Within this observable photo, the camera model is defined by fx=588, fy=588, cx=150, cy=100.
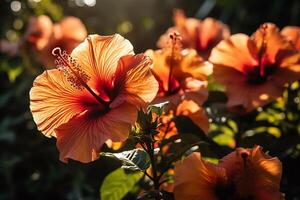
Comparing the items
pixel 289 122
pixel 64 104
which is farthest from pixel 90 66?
pixel 289 122

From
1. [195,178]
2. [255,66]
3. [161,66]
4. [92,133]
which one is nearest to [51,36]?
[161,66]

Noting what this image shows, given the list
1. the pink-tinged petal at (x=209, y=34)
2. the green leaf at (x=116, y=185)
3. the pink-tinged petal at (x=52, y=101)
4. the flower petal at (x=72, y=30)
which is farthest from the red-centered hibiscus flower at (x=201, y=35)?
the pink-tinged petal at (x=52, y=101)

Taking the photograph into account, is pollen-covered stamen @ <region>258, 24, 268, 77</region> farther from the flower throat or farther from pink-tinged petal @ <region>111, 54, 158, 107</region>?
pink-tinged petal @ <region>111, 54, 158, 107</region>

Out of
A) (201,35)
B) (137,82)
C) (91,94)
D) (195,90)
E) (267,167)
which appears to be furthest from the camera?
(201,35)

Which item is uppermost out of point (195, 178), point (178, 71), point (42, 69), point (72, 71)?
point (72, 71)

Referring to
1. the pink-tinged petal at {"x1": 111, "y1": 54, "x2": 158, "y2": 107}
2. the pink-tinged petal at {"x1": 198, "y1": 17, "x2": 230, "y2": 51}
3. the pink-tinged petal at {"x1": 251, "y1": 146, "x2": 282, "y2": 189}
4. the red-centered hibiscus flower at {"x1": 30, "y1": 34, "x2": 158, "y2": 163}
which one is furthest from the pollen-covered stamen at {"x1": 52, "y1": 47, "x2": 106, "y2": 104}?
the pink-tinged petal at {"x1": 198, "y1": 17, "x2": 230, "y2": 51}

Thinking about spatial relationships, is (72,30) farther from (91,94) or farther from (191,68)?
(91,94)
